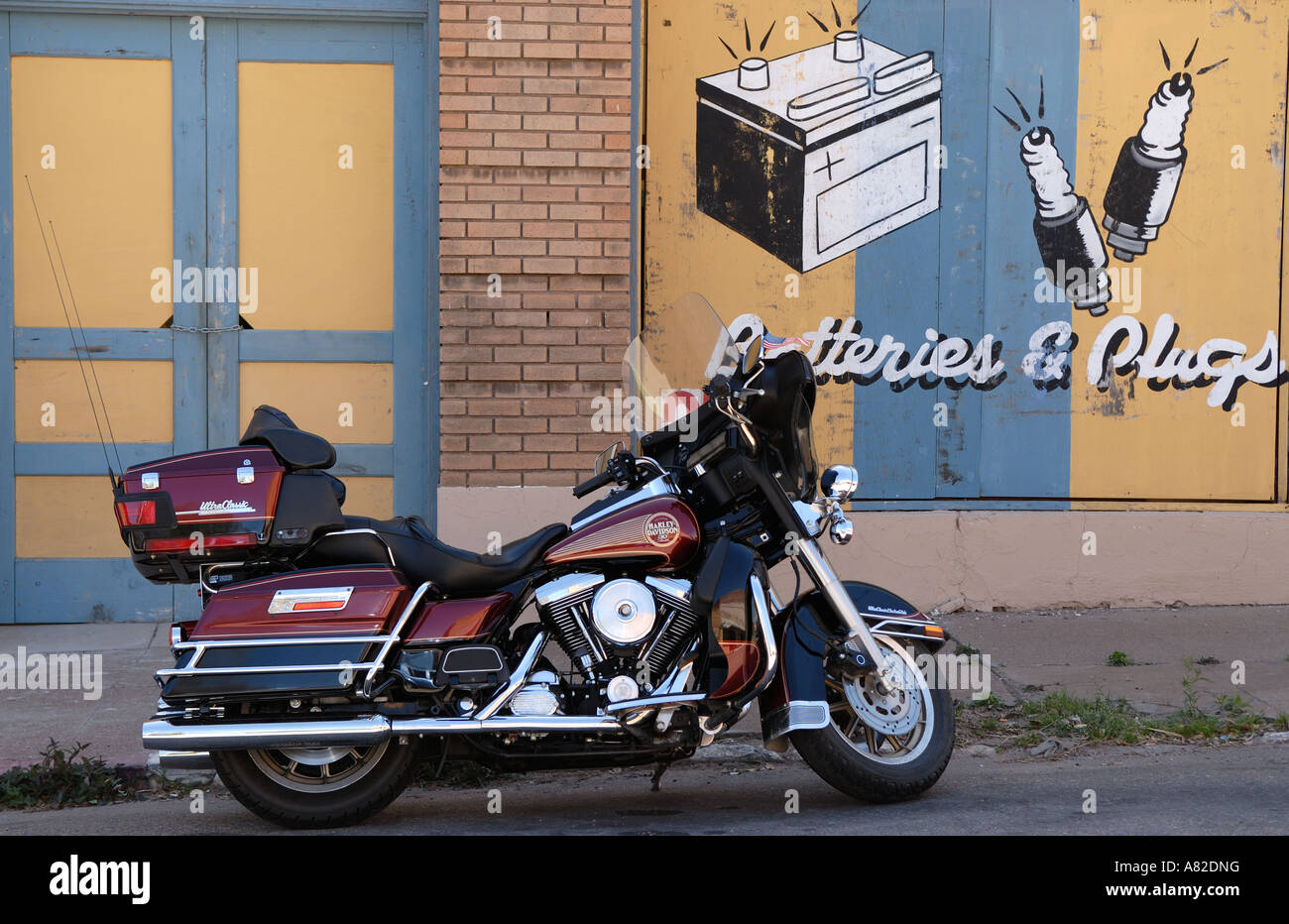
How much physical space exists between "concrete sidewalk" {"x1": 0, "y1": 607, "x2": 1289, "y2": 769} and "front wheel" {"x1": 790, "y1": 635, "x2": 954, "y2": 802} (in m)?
1.12

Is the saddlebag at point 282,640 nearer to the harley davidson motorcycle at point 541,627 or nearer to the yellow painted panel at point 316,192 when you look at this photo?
the harley davidson motorcycle at point 541,627

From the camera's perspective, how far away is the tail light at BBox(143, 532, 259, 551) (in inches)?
160

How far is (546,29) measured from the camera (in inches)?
269

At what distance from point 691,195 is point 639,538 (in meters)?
3.54

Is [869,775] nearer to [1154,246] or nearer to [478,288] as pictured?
[478,288]

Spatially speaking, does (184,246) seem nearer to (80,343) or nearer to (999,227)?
(80,343)

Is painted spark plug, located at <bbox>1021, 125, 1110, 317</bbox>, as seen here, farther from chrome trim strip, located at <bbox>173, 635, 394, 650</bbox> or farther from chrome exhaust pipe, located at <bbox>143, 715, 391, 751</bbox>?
chrome exhaust pipe, located at <bbox>143, 715, 391, 751</bbox>

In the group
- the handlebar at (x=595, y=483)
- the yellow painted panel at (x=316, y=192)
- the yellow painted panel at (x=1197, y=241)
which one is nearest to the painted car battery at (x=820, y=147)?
the yellow painted panel at (x=1197, y=241)

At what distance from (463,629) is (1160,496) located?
4909 millimetres

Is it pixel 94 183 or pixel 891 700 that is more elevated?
pixel 94 183

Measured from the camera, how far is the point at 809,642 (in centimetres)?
439

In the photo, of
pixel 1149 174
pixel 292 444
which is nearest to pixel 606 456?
pixel 292 444

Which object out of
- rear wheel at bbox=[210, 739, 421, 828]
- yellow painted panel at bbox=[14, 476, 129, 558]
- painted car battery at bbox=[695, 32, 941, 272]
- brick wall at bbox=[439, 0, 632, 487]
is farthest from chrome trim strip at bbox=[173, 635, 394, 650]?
painted car battery at bbox=[695, 32, 941, 272]

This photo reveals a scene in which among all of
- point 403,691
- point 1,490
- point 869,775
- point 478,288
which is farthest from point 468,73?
point 869,775
